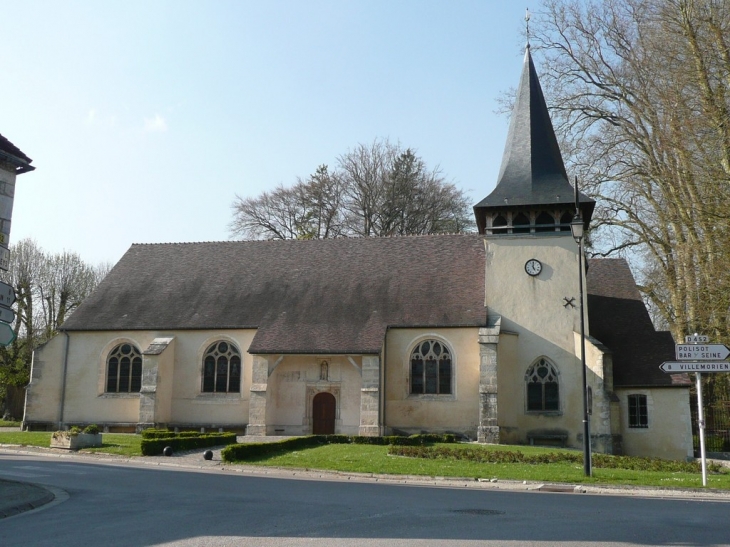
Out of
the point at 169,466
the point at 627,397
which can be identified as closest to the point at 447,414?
the point at 627,397

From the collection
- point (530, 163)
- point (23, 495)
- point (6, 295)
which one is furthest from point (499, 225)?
point (6, 295)

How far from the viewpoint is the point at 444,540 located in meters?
8.39

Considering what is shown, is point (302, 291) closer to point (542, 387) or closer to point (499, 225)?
point (499, 225)

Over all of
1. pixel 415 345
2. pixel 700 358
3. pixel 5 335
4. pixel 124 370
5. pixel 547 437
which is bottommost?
pixel 547 437

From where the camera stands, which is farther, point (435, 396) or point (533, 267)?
point (533, 267)

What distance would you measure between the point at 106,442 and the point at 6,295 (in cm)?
1620

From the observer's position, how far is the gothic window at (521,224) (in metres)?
28.7

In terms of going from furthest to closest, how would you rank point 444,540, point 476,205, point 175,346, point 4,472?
point 175,346
point 476,205
point 4,472
point 444,540

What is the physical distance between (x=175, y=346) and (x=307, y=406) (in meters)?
6.05

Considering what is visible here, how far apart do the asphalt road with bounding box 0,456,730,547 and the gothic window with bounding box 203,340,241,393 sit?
14967 mm

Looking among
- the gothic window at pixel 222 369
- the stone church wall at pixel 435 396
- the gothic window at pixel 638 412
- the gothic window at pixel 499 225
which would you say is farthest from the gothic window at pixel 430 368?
the gothic window at pixel 222 369

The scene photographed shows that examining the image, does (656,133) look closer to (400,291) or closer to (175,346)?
(400,291)

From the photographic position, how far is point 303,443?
23391 mm

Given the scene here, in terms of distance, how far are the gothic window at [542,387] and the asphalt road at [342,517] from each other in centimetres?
1364
